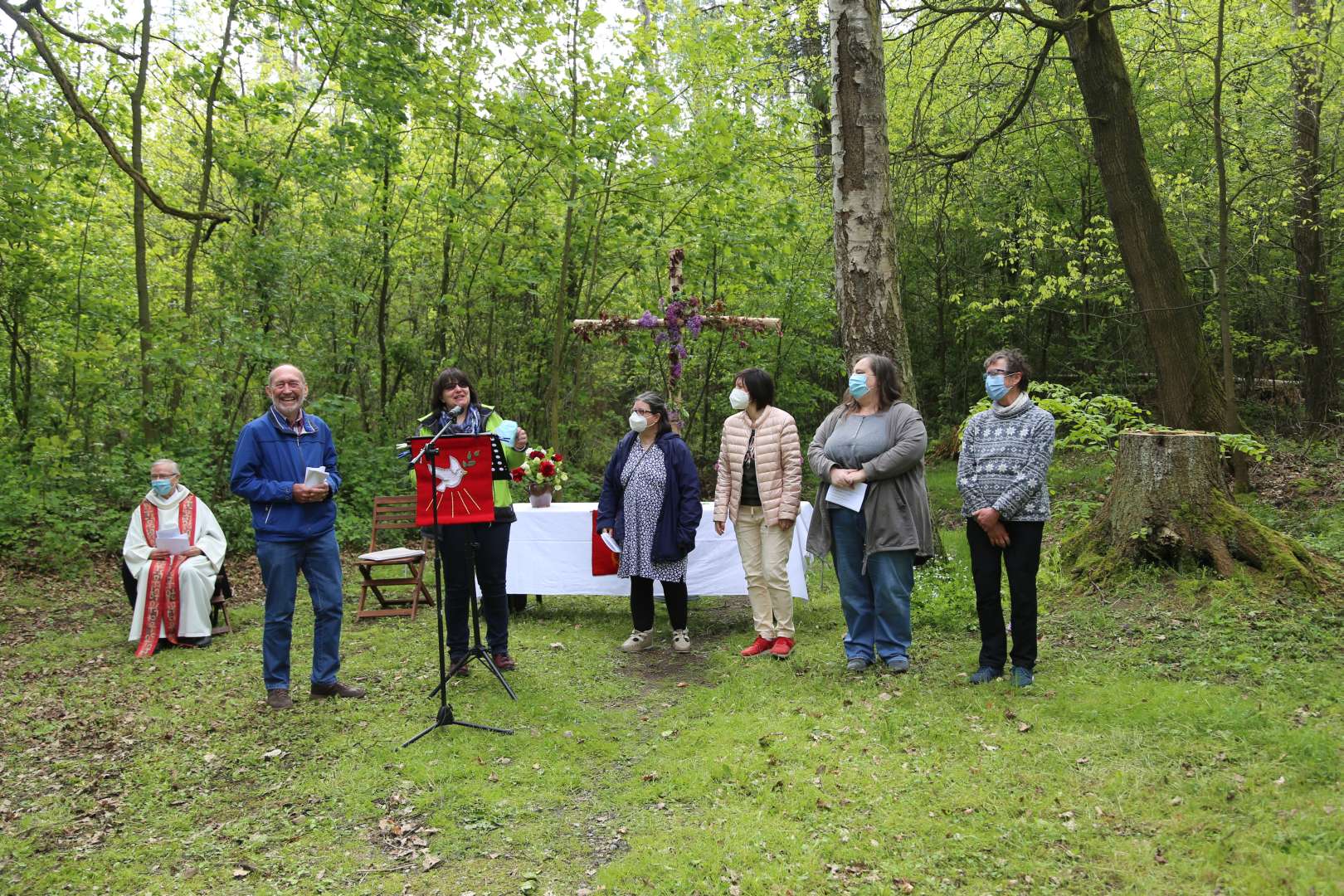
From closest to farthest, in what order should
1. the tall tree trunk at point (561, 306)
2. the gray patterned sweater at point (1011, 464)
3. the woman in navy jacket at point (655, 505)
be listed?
the gray patterned sweater at point (1011, 464), the woman in navy jacket at point (655, 505), the tall tree trunk at point (561, 306)

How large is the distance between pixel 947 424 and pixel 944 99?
690cm

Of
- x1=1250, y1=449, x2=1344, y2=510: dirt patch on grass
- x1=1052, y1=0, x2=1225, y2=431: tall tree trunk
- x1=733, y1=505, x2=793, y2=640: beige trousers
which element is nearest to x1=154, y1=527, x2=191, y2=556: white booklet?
x1=733, y1=505, x2=793, y2=640: beige trousers

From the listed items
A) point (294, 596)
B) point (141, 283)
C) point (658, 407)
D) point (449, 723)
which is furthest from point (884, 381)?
point (141, 283)

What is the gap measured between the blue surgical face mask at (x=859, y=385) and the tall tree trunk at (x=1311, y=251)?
8.61 meters

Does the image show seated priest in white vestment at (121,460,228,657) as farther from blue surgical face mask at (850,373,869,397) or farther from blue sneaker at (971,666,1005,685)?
blue sneaker at (971,666,1005,685)

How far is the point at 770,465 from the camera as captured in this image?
218 inches

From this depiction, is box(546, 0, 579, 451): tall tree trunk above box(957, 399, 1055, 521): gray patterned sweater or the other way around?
above

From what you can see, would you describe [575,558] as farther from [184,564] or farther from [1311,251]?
[1311,251]

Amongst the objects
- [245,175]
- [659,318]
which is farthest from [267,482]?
[245,175]

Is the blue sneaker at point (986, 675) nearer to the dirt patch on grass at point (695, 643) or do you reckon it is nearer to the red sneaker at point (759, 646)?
the red sneaker at point (759, 646)

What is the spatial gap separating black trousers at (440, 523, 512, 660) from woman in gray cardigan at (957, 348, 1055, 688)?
2.79m

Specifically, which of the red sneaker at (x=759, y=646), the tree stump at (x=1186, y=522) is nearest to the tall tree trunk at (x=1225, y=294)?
the tree stump at (x=1186, y=522)

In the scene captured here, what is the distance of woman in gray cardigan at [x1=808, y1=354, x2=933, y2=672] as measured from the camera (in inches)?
193

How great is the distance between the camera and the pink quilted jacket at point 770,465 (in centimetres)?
550
